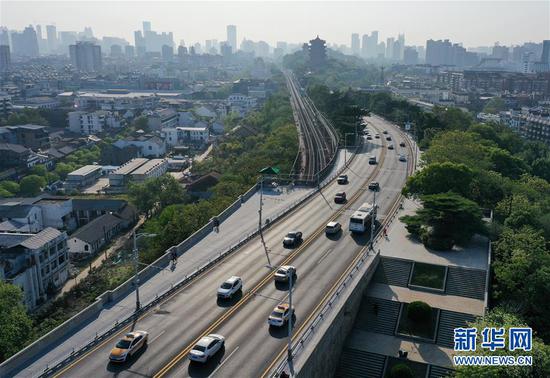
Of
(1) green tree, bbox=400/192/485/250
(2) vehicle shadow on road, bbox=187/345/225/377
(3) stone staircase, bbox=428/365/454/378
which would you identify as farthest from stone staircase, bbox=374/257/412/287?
(2) vehicle shadow on road, bbox=187/345/225/377

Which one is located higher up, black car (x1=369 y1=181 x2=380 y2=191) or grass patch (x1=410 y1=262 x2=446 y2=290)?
black car (x1=369 y1=181 x2=380 y2=191)

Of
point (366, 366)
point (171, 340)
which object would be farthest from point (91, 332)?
point (366, 366)

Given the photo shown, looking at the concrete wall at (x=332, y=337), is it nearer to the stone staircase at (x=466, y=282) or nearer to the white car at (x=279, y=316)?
the white car at (x=279, y=316)

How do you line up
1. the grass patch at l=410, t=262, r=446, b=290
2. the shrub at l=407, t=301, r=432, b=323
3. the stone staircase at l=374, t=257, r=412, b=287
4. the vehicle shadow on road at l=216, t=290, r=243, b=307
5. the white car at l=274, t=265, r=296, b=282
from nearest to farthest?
the vehicle shadow on road at l=216, t=290, r=243, b=307 → the shrub at l=407, t=301, r=432, b=323 → the white car at l=274, t=265, r=296, b=282 → the grass patch at l=410, t=262, r=446, b=290 → the stone staircase at l=374, t=257, r=412, b=287

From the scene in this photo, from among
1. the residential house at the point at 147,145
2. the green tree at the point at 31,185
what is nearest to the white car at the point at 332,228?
the green tree at the point at 31,185

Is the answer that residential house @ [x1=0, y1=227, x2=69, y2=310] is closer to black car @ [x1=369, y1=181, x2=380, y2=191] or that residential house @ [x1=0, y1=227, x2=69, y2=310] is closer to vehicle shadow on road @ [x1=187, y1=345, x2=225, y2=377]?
vehicle shadow on road @ [x1=187, y1=345, x2=225, y2=377]

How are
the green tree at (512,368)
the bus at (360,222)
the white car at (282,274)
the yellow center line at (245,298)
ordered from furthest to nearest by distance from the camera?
1. the bus at (360,222)
2. the white car at (282,274)
3. the yellow center line at (245,298)
4. the green tree at (512,368)

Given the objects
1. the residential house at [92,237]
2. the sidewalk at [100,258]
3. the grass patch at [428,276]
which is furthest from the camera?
the residential house at [92,237]
